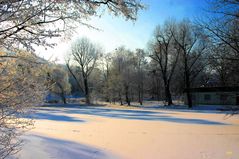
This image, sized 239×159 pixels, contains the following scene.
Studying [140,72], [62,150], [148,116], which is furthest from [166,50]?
[62,150]

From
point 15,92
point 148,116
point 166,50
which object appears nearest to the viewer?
point 15,92

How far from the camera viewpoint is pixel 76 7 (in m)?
3.63

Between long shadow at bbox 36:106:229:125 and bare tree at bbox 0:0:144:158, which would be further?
long shadow at bbox 36:106:229:125

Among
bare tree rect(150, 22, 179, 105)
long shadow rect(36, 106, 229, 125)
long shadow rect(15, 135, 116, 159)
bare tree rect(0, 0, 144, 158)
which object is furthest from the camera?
bare tree rect(150, 22, 179, 105)

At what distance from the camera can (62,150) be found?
9.56m

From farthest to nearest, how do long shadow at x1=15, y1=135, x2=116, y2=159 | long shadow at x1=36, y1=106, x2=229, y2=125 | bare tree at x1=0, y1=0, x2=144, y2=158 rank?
long shadow at x1=36, y1=106, x2=229, y2=125
long shadow at x1=15, y1=135, x2=116, y2=159
bare tree at x1=0, y1=0, x2=144, y2=158

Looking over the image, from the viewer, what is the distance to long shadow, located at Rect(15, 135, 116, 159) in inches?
344

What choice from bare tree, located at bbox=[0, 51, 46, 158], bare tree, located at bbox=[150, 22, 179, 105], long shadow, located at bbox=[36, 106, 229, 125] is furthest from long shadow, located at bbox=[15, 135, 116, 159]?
bare tree, located at bbox=[150, 22, 179, 105]

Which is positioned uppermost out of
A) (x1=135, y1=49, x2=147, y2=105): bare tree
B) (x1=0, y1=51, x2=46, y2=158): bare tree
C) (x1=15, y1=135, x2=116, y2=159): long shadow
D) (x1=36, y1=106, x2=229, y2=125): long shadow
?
(x1=135, y1=49, x2=147, y2=105): bare tree

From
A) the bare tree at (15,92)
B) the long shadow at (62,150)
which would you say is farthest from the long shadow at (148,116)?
the bare tree at (15,92)

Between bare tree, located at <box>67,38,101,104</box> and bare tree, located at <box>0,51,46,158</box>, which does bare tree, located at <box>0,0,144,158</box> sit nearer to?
bare tree, located at <box>0,51,46,158</box>

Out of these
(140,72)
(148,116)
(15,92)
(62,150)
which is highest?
(140,72)

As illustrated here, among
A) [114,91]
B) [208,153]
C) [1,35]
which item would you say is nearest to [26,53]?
[1,35]

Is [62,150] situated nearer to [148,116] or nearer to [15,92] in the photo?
[15,92]
